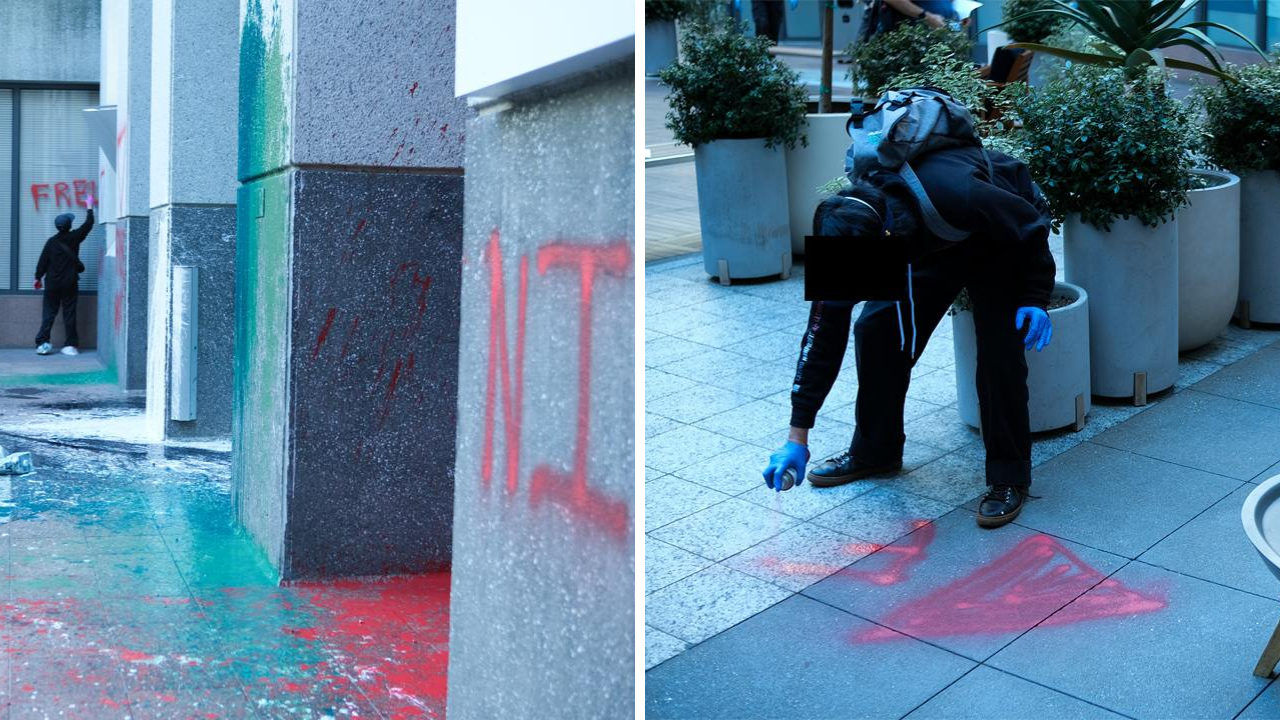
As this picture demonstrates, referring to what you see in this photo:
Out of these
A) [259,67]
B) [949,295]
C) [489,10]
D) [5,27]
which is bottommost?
[949,295]

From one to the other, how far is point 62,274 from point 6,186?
6.35ft

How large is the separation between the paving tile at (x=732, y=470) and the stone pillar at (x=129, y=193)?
7257 mm

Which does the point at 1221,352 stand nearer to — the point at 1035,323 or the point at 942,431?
the point at 942,431

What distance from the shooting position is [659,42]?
21.5 metres

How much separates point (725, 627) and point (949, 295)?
5.96ft

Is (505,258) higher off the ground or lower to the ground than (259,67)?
lower

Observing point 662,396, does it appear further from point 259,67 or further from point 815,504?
point 259,67

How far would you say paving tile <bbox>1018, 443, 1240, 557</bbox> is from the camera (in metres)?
4.91

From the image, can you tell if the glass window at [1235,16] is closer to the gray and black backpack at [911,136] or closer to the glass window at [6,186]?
the gray and black backpack at [911,136]

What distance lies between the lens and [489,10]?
2.96 metres

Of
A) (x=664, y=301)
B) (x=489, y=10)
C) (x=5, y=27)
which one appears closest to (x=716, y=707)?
(x=489, y=10)

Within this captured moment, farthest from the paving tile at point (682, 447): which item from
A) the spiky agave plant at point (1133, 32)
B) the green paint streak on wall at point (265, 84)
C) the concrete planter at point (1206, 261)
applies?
the spiky agave plant at point (1133, 32)

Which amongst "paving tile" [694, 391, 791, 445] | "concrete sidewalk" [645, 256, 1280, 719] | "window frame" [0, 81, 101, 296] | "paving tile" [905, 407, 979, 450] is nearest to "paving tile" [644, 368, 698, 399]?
"concrete sidewalk" [645, 256, 1280, 719]

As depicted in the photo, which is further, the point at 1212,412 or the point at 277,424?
the point at 1212,412
